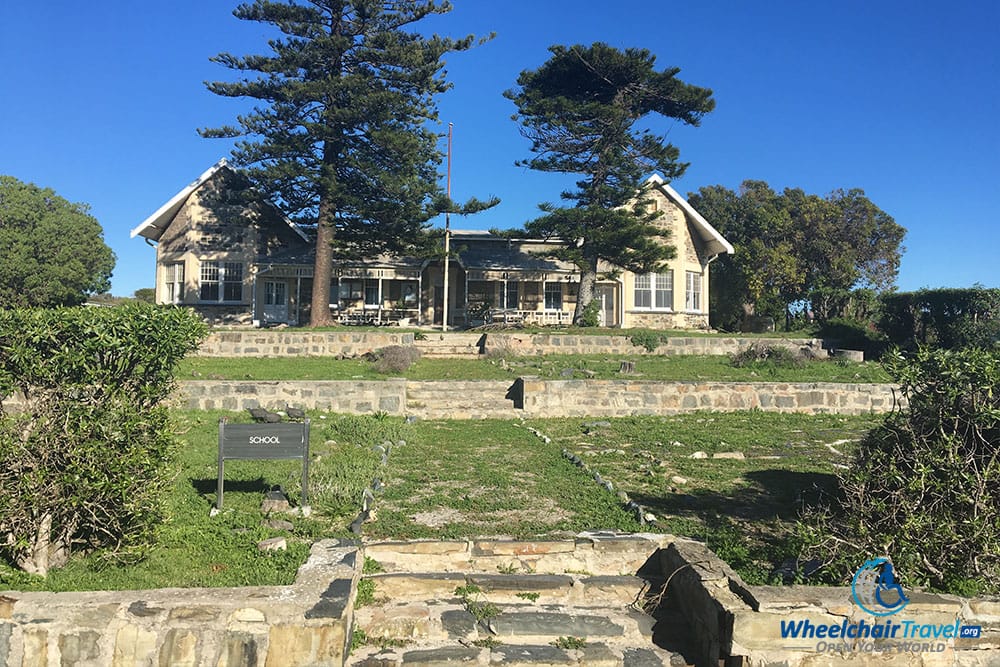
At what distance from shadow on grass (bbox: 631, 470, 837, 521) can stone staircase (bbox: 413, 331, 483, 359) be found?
1449cm

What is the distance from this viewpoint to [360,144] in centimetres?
2589

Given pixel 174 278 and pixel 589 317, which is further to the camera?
pixel 174 278

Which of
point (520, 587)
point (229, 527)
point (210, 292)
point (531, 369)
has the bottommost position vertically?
point (520, 587)

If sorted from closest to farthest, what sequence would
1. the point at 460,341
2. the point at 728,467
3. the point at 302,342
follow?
the point at 728,467, the point at 302,342, the point at 460,341

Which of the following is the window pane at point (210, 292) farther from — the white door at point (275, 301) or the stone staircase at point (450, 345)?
the stone staircase at point (450, 345)

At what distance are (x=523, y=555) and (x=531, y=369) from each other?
12952 millimetres

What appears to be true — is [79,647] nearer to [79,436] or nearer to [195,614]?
[195,614]

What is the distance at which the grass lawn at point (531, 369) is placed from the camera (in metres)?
16.6

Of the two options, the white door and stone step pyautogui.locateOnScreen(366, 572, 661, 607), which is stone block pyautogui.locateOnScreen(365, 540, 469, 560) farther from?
the white door

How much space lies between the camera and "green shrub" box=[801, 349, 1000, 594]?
4301 millimetres

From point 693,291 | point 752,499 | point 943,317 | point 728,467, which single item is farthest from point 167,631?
point 693,291

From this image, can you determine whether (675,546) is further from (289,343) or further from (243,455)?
(289,343)

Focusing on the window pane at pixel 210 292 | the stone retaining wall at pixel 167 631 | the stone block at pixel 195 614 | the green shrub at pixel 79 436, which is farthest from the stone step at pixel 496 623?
the window pane at pixel 210 292

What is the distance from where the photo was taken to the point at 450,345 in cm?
2233
